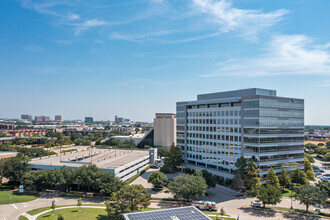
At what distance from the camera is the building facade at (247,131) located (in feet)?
215

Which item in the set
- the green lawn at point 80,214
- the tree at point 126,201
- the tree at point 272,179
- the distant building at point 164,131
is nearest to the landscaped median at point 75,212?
the green lawn at point 80,214

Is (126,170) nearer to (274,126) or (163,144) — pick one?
(274,126)

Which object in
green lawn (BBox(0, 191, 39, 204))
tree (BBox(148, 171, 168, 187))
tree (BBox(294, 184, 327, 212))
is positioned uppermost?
tree (BBox(294, 184, 327, 212))

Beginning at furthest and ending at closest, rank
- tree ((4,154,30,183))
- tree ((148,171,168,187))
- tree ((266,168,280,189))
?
tree ((4,154,30,183)) → tree ((148,171,168,187)) → tree ((266,168,280,189))

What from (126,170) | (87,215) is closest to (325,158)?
(126,170)

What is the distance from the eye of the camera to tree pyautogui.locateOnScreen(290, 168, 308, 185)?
64500mm

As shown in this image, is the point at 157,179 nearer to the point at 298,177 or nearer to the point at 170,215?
the point at 170,215

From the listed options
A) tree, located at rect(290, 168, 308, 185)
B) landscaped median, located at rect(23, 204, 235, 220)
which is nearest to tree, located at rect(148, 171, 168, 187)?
landscaped median, located at rect(23, 204, 235, 220)

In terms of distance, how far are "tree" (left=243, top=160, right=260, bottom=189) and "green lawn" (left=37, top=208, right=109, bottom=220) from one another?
36.9 m

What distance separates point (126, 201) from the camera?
42.9 m

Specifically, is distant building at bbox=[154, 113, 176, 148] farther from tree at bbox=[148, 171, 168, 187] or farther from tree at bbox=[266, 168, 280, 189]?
tree at bbox=[266, 168, 280, 189]

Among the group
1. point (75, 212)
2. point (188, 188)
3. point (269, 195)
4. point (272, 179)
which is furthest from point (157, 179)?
point (272, 179)

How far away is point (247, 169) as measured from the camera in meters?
62.6

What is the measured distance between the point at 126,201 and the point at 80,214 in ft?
39.0
